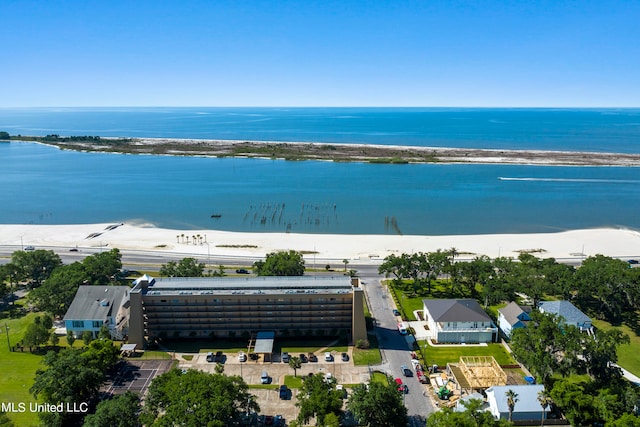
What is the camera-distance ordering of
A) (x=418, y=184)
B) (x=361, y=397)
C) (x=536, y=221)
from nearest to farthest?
(x=361, y=397)
(x=536, y=221)
(x=418, y=184)

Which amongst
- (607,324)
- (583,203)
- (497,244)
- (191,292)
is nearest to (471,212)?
(497,244)

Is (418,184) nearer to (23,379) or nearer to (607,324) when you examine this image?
(607,324)

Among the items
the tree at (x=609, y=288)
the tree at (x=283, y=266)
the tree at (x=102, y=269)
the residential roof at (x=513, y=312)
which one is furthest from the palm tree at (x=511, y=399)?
the tree at (x=102, y=269)

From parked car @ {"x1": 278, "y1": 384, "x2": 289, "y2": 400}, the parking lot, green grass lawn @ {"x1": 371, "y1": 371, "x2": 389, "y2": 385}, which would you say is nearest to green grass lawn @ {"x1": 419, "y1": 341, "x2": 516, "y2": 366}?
green grass lawn @ {"x1": 371, "y1": 371, "x2": 389, "y2": 385}

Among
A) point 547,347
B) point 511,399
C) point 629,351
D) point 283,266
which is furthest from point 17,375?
point 629,351

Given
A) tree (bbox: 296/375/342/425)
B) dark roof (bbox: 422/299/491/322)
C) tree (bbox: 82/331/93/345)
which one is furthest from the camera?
dark roof (bbox: 422/299/491/322)

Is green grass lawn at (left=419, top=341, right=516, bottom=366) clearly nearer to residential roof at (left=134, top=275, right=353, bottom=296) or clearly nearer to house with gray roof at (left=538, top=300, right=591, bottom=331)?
house with gray roof at (left=538, top=300, right=591, bottom=331)
